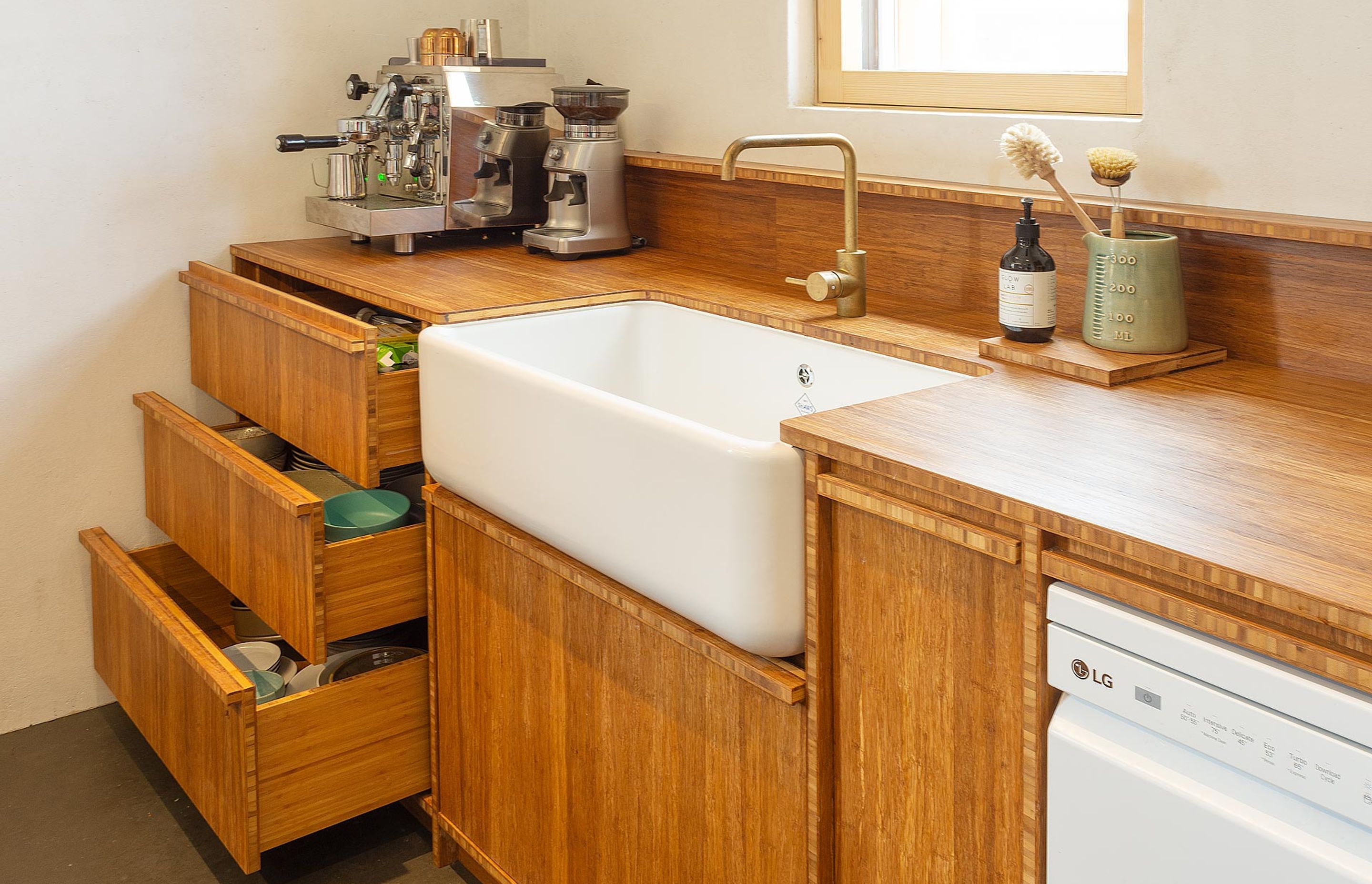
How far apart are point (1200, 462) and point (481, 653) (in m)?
1.04

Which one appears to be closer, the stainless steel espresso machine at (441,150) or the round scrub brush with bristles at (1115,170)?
the round scrub brush with bristles at (1115,170)

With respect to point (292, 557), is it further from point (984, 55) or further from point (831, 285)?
point (984, 55)

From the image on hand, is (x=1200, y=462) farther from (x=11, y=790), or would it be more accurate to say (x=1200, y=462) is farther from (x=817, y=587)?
(x=11, y=790)

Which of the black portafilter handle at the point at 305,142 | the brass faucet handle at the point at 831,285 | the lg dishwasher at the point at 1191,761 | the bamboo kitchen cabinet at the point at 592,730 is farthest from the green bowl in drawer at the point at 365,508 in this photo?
the lg dishwasher at the point at 1191,761

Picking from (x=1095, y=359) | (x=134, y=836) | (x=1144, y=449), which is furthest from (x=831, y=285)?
(x=134, y=836)

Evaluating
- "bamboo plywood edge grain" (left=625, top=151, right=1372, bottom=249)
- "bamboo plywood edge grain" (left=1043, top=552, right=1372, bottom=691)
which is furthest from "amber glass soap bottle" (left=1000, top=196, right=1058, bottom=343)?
"bamboo plywood edge grain" (left=1043, top=552, right=1372, bottom=691)

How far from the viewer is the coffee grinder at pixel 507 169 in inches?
91.0

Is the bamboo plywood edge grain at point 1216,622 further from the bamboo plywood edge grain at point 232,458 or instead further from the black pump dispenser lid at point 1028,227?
the bamboo plywood edge grain at point 232,458

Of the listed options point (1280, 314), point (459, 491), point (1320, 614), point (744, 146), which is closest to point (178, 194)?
point (459, 491)

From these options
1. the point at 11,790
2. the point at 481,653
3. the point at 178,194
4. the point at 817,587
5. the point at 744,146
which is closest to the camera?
the point at 817,587

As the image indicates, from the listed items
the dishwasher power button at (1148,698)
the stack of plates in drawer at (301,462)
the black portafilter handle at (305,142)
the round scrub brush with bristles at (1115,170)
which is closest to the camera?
the dishwasher power button at (1148,698)

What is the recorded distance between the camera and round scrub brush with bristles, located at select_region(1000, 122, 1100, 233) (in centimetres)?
145

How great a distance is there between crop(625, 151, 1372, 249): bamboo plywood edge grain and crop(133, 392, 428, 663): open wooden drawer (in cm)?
81

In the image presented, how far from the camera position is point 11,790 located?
7.28 ft
